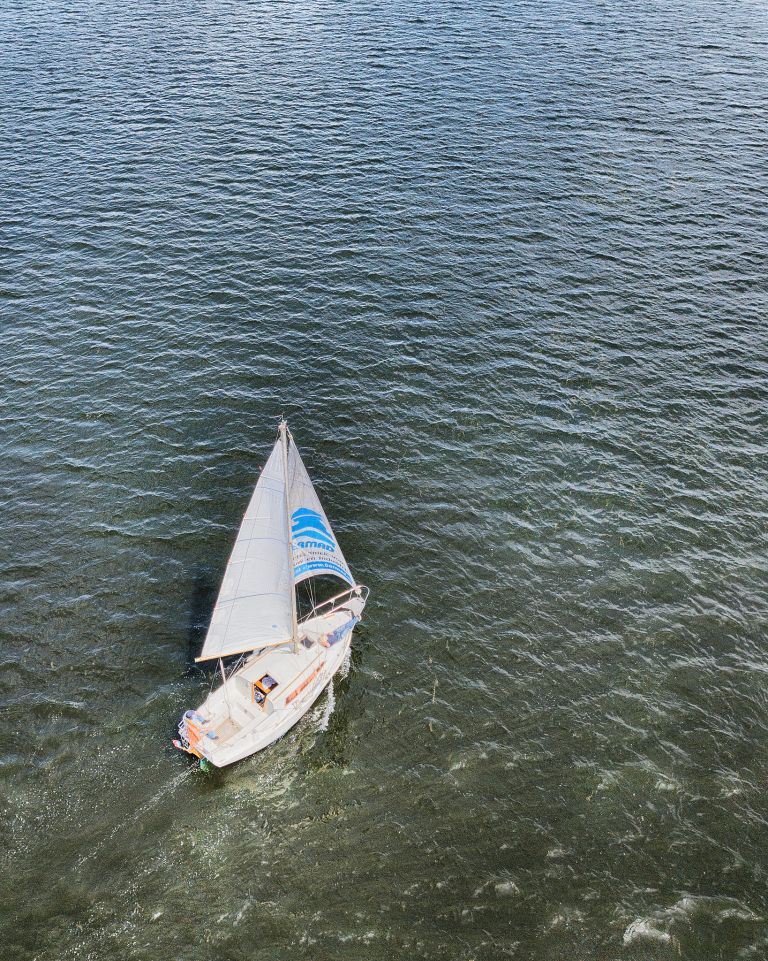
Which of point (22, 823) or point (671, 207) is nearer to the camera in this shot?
point (22, 823)

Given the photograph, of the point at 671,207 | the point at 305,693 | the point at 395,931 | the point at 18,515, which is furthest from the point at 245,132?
the point at 395,931

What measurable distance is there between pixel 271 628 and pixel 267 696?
2735 millimetres

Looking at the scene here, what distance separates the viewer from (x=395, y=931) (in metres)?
26.6

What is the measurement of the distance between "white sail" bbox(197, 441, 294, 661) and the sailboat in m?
0.04

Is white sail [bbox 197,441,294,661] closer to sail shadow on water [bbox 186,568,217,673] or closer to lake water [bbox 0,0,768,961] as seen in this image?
sail shadow on water [bbox 186,568,217,673]

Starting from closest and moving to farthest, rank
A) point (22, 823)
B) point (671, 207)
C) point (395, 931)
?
1. point (395, 931)
2. point (22, 823)
3. point (671, 207)

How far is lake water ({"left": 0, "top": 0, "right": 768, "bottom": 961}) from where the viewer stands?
27938 millimetres

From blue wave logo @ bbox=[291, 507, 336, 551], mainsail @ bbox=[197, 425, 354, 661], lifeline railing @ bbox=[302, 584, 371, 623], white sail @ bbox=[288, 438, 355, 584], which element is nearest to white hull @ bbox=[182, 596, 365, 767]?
lifeline railing @ bbox=[302, 584, 371, 623]

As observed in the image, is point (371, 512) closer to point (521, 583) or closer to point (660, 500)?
point (521, 583)

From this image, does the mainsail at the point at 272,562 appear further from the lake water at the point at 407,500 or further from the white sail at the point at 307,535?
the lake water at the point at 407,500

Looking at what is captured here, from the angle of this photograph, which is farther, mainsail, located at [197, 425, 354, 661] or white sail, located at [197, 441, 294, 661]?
mainsail, located at [197, 425, 354, 661]

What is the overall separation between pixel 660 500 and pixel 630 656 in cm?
1036

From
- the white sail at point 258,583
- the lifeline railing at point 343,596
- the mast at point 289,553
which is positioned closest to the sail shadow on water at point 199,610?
the white sail at point 258,583

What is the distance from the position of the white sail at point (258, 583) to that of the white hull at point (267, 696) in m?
1.55
